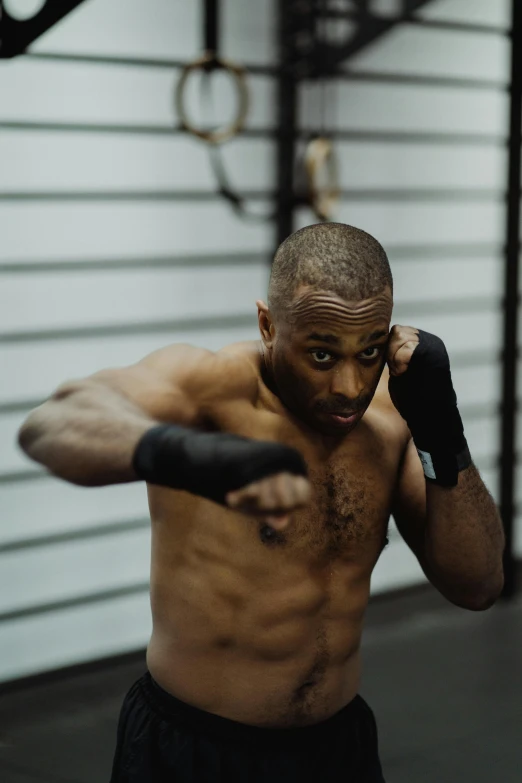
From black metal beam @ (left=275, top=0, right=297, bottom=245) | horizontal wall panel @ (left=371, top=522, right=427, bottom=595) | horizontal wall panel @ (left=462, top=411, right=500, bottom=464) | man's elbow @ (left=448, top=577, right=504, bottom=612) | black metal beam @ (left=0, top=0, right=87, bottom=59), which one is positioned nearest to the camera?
man's elbow @ (left=448, top=577, right=504, bottom=612)

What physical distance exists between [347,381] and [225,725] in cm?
77

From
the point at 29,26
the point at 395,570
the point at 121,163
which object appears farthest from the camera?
the point at 395,570

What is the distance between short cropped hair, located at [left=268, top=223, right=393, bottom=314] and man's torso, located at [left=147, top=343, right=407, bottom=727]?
23 cm

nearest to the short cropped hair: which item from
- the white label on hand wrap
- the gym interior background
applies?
the white label on hand wrap

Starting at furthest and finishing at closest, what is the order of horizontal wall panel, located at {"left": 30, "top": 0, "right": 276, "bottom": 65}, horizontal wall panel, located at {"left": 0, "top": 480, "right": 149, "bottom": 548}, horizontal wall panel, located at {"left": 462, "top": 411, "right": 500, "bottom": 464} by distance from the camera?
horizontal wall panel, located at {"left": 462, "top": 411, "right": 500, "bottom": 464} < horizontal wall panel, located at {"left": 0, "top": 480, "right": 149, "bottom": 548} < horizontal wall panel, located at {"left": 30, "top": 0, "right": 276, "bottom": 65}

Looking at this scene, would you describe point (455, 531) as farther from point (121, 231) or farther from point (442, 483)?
point (121, 231)

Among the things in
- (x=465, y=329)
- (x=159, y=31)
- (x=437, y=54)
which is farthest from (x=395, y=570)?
(x=159, y=31)

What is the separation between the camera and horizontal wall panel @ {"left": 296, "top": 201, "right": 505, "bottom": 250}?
527cm

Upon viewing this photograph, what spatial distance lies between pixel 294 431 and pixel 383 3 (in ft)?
12.6

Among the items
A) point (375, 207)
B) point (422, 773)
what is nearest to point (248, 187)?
point (375, 207)

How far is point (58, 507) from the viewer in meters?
4.58

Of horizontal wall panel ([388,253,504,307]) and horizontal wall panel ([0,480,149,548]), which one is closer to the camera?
horizontal wall panel ([0,480,149,548])

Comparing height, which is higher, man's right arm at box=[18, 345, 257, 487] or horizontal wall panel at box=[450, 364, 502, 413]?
man's right arm at box=[18, 345, 257, 487]

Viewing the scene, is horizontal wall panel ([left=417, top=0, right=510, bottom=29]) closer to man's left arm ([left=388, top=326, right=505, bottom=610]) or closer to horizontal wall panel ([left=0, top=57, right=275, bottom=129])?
horizontal wall panel ([left=0, top=57, right=275, bottom=129])
